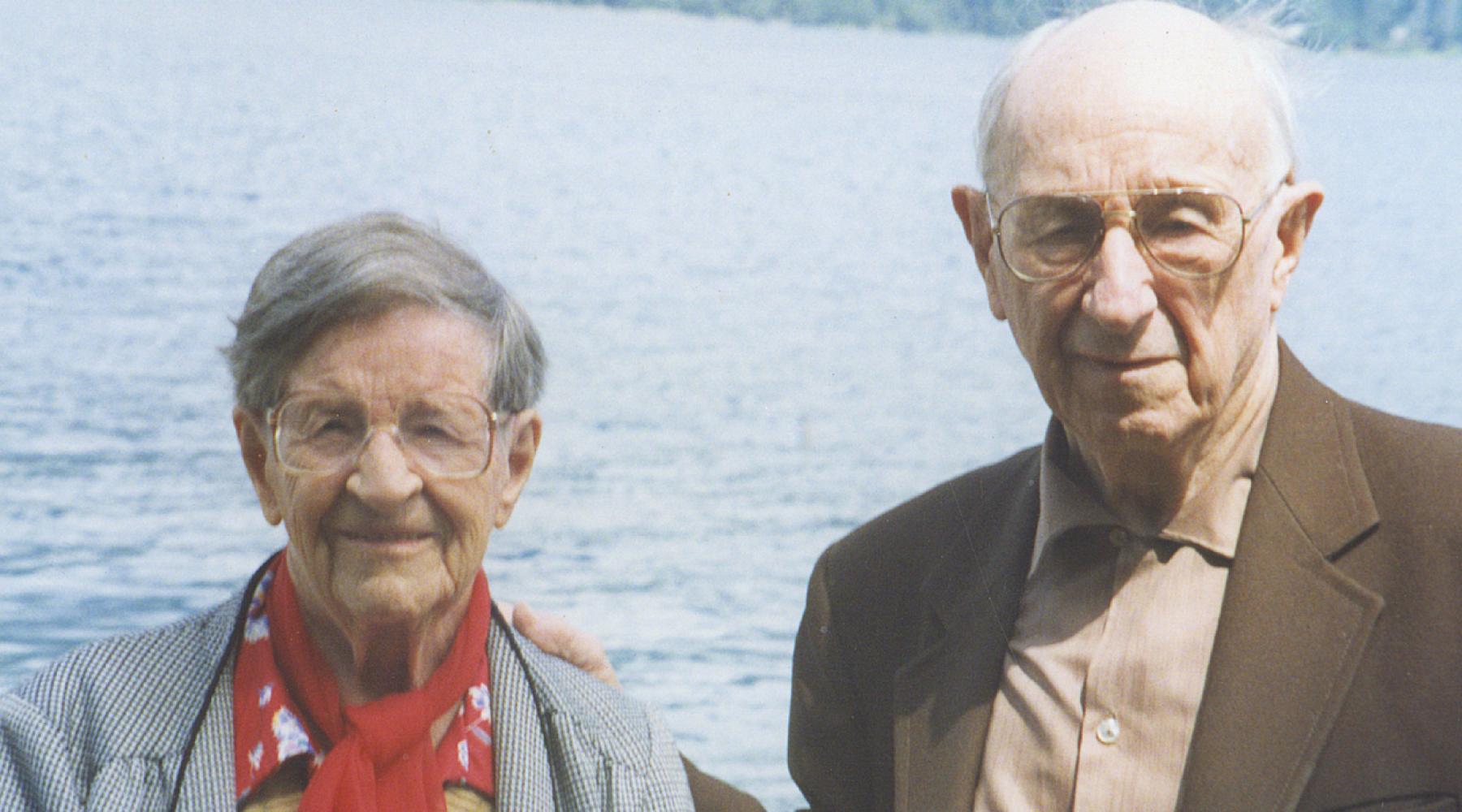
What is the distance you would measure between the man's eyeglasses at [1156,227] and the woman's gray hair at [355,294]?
0.72m

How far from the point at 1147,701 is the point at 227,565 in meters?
9.40

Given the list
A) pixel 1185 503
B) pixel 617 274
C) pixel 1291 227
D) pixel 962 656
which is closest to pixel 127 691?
pixel 962 656

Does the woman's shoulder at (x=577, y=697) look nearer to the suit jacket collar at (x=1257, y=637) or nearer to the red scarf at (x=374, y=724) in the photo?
the red scarf at (x=374, y=724)

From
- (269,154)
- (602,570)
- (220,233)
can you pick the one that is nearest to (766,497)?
(602,570)

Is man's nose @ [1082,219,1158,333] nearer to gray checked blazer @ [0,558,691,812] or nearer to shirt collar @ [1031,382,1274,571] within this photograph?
shirt collar @ [1031,382,1274,571]

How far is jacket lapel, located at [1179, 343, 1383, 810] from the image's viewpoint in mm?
2176

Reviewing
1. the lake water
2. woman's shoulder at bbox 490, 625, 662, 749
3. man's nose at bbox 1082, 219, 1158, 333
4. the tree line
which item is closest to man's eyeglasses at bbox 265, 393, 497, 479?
woman's shoulder at bbox 490, 625, 662, 749

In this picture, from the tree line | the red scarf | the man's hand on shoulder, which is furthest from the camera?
the tree line

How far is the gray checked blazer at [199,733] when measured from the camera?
7.26ft

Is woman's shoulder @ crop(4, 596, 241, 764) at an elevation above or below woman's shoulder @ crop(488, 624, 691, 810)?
above

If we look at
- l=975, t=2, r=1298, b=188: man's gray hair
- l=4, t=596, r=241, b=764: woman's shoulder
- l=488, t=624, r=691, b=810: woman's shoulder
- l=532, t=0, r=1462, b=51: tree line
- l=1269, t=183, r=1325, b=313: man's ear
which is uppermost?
l=975, t=2, r=1298, b=188: man's gray hair

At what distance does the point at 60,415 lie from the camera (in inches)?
552

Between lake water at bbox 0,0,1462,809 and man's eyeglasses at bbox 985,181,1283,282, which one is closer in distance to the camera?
man's eyeglasses at bbox 985,181,1283,282

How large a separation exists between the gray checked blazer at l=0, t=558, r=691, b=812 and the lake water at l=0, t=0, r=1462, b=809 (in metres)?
0.70
